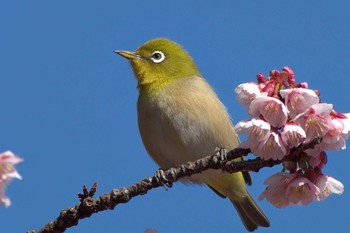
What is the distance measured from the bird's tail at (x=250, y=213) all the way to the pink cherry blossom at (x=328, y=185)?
4.59 metres

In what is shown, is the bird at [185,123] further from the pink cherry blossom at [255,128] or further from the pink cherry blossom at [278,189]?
the pink cherry blossom at [255,128]

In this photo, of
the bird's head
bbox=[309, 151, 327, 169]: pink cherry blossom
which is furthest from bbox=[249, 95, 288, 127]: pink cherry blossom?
the bird's head

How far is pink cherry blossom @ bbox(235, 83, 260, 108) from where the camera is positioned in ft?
12.2

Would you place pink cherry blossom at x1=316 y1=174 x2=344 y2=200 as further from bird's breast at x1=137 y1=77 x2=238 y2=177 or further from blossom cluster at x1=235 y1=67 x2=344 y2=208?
bird's breast at x1=137 y1=77 x2=238 y2=177

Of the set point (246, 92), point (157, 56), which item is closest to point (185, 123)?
point (157, 56)

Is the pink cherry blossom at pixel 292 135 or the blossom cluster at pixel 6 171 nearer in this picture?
the blossom cluster at pixel 6 171

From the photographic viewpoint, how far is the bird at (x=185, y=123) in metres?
7.18

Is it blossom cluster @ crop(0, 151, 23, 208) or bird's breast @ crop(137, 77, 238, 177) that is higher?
bird's breast @ crop(137, 77, 238, 177)

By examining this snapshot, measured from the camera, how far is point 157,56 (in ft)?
27.9

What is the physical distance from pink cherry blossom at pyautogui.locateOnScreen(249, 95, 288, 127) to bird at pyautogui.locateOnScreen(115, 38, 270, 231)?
353cm

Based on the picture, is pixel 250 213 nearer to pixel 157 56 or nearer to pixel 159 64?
pixel 159 64

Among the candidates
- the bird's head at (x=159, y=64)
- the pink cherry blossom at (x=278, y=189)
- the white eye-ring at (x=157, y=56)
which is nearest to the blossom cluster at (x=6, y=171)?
the pink cherry blossom at (x=278, y=189)

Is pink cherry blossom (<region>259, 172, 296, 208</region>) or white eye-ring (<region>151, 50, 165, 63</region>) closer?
pink cherry blossom (<region>259, 172, 296, 208</region>)

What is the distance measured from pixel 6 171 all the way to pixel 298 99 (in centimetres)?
178
